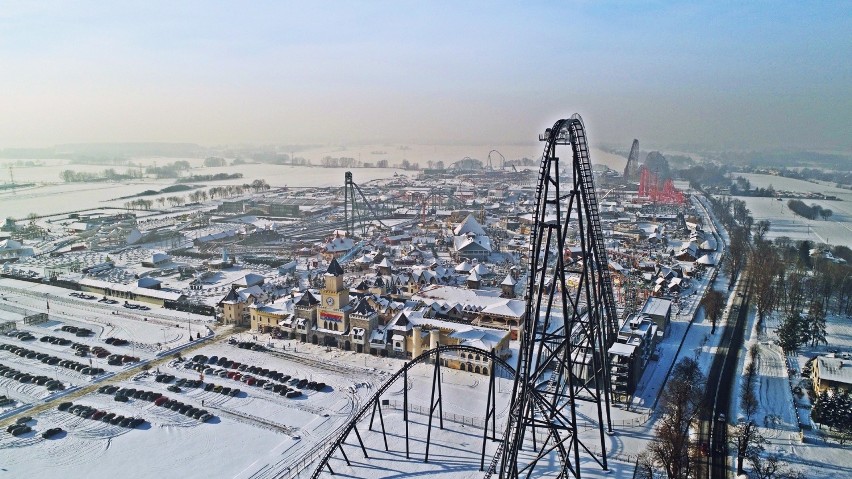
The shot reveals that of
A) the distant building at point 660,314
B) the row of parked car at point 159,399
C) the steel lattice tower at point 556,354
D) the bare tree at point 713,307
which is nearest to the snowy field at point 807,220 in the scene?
the bare tree at point 713,307

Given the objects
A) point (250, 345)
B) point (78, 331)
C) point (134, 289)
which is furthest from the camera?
point (134, 289)

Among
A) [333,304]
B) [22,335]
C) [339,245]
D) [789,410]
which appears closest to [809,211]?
[339,245]

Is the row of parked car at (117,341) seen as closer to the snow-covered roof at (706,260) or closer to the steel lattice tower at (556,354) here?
the steel lattice tower at (556,354)

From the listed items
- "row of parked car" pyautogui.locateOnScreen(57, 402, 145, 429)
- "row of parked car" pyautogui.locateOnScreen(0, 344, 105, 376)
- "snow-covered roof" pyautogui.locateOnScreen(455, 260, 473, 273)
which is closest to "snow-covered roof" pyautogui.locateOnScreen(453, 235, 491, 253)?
"snow-covered roof" pyautogui.locateOnScreen(455, 260, 473, 273)

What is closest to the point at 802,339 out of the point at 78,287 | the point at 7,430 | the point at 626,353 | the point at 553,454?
the point at 626,353

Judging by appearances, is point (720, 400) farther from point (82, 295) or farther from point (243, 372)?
point (82, 295)

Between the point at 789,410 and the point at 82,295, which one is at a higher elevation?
the point at 789,410

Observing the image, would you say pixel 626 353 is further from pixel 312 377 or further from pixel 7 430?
pixel 7 430
